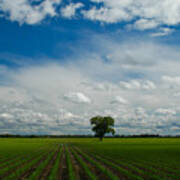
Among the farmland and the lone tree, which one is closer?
the farmland

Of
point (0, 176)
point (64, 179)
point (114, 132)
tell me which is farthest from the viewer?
point (114, 132)

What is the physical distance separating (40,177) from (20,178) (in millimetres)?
1450

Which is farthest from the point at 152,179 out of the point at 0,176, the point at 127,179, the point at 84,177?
the point at 0,176

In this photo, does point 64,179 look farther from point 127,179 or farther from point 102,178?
point 127,179

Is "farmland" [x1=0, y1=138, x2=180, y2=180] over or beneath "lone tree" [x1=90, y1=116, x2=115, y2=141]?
beneath

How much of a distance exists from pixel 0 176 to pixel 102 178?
7.95 metres

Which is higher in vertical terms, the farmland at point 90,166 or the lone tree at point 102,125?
the lone tree at point 102,125

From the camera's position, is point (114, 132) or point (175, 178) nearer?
point (175, 178)

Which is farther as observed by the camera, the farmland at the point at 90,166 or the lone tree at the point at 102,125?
the lone tree at the point at 102,125

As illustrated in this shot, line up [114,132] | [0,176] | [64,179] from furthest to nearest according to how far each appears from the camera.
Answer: [114,132] < [0,176] < [64,179]

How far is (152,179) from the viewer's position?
18234 mm

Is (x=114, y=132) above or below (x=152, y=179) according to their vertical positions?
above

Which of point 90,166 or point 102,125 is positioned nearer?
point 90,166

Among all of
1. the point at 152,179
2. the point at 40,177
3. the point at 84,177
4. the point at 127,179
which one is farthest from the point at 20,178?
the point at 152,179
